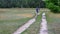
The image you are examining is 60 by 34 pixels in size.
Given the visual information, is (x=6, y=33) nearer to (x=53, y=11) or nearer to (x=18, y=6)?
(x=53, y=11)

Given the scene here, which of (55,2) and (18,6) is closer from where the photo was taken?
(55,2)

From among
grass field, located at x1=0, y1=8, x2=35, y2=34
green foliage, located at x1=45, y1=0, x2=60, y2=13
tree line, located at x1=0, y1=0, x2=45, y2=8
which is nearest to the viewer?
grass field, located at x1=0, y1=8, x2=35, y2=34

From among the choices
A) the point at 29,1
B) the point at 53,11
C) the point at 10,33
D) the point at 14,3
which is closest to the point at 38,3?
the point at 29,1

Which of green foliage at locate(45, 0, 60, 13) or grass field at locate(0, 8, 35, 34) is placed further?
green foliage at locate(45, 0, 60, 13)

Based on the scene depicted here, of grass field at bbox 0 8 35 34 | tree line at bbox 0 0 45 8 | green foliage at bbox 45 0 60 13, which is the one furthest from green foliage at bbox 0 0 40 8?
grass field at bbox 0 8 35 34

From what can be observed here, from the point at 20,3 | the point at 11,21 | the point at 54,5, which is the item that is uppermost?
the point at 11,21

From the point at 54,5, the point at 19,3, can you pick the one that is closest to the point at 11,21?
the point at 54,5

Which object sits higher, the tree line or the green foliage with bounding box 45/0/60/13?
the green foliage with bounding box 45/0/60/13

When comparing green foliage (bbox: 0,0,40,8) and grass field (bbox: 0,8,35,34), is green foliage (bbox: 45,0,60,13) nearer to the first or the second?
grass field (bbox: 0,8,35,34)

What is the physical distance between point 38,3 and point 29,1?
1687 millimetres

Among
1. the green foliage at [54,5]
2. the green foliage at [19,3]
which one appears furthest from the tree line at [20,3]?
the green foliage at [54,5]

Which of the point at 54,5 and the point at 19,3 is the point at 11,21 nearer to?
the point at 54,5

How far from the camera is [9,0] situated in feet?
119

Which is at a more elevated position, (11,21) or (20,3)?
(11,21)
